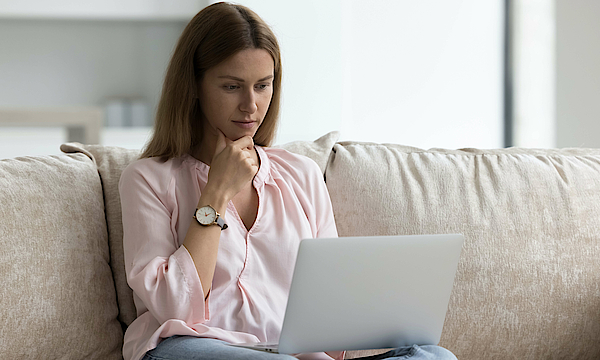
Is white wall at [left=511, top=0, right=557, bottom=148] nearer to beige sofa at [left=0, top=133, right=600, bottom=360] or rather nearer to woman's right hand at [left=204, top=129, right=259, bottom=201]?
beige sofa at [left=0, top=133, right=600, bottom=360]

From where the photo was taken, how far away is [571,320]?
1.38 meters

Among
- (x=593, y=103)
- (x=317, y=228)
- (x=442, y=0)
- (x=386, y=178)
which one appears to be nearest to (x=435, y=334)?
(x=317, y=228)

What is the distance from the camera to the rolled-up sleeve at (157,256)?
1026mm

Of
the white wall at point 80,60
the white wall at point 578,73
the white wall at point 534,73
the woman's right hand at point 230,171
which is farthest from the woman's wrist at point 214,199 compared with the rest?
the white wall at point 80,60

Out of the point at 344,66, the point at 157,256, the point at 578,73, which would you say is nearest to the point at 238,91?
the point at 157,256

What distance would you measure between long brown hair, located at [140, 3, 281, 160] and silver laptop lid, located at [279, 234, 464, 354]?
0.54m

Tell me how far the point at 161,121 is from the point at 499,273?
2.95 feet

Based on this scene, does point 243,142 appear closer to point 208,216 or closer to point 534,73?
point 208,216

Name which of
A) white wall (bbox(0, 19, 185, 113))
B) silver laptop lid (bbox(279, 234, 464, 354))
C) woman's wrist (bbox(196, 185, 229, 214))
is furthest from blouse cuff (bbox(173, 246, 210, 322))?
white wall (bbox(0, 19, 185, 113))

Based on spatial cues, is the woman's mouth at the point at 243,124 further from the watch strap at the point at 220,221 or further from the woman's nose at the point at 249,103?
the watch strap at the point at 220,221

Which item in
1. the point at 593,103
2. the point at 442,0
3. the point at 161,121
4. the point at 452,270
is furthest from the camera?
the point at 442,0

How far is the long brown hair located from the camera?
47.2 inches

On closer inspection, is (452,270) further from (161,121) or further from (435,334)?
(161,121)

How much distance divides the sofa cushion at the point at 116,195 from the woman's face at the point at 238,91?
27 centimetres
